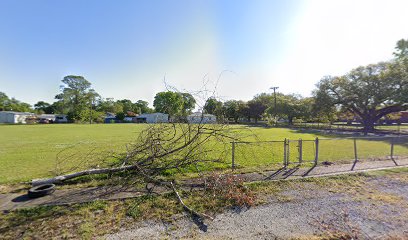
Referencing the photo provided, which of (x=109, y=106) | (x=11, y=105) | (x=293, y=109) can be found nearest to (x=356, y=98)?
(x=293, y=109)

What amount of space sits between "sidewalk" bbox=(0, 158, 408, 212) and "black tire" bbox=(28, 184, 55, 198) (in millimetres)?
108

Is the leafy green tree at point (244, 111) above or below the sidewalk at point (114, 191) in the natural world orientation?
above

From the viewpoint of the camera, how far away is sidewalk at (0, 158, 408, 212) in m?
4.22

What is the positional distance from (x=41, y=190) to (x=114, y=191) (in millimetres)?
1636

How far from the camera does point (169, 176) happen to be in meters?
5.97

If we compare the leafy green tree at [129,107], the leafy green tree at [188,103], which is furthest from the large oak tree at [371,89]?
the leafy green tree at [129,107]

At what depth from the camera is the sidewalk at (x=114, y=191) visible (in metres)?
4.22

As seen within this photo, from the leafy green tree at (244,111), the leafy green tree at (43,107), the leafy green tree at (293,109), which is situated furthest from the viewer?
the leafy green tree at (43,107)

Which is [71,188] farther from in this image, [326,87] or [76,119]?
[76,119]

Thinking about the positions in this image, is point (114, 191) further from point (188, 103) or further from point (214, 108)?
point (214, 108)

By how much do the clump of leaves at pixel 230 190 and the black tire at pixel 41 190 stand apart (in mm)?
3883

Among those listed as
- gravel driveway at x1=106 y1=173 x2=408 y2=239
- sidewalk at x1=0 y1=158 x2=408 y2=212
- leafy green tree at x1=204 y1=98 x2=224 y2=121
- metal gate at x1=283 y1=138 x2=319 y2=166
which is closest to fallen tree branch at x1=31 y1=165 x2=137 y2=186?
sidewalk at x1=0 y1=158 x2=408 y2=212

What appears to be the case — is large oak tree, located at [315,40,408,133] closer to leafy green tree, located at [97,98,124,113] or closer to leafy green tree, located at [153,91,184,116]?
leafy green tree, located at [153,91,184,116]

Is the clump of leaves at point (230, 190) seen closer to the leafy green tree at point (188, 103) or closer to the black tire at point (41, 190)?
the leafy green tree at point (188, 103)
